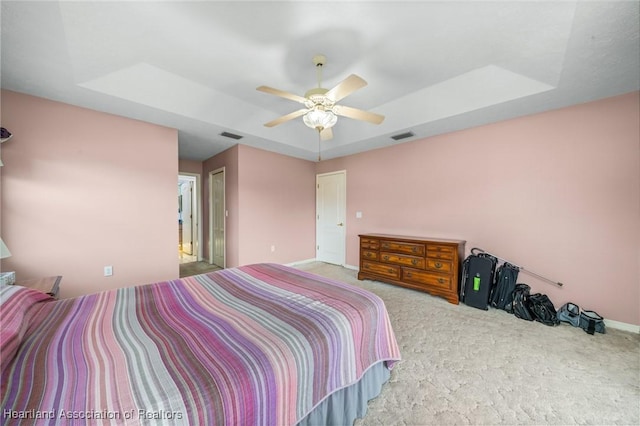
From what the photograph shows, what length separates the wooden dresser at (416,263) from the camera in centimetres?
307

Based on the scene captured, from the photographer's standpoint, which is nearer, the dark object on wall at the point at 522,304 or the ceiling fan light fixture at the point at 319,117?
the ceiling fan light fixture at the point at 319,117

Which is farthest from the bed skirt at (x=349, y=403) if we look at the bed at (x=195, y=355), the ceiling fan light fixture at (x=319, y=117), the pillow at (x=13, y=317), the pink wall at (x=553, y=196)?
the pink wall at (x=553, y=196)

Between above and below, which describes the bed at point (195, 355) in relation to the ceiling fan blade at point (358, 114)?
below

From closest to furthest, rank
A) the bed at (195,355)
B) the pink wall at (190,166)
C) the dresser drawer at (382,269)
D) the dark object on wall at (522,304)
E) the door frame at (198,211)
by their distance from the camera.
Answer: the bed at (195,355) → the dark object on wall at (522,304) → the dresser drawer at (382,269) → the pink wall at (190,166) → the door frame at (198,211)

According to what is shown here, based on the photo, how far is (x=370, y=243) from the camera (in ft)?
12.8

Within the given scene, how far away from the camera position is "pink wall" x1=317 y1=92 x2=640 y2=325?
7.80ft

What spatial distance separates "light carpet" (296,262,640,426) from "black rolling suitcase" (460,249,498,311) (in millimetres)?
271

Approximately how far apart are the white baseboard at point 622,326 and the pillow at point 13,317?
14.8 ft

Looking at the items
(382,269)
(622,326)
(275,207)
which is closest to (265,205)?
(275,207)

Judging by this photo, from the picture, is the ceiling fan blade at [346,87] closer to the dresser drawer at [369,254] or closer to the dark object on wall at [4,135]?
the dresser drawer at [369,254]

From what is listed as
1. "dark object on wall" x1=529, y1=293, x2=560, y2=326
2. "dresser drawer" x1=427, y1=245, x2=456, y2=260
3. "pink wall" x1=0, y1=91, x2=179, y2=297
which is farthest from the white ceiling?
"dark object on wall" x1=529, y1=293, x2=560, y2=326

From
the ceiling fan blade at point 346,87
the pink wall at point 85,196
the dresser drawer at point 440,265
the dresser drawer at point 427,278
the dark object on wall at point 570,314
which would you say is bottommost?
the dark object on wall at point 570,314

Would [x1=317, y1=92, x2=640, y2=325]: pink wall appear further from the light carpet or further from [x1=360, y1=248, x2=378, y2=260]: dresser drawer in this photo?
[x1=360, y1=248, x2=378, y2=260]: dresser drawer

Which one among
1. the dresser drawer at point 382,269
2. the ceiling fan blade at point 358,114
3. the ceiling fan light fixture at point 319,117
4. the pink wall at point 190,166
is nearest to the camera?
the ceiling fan light fixture at point 319,117
